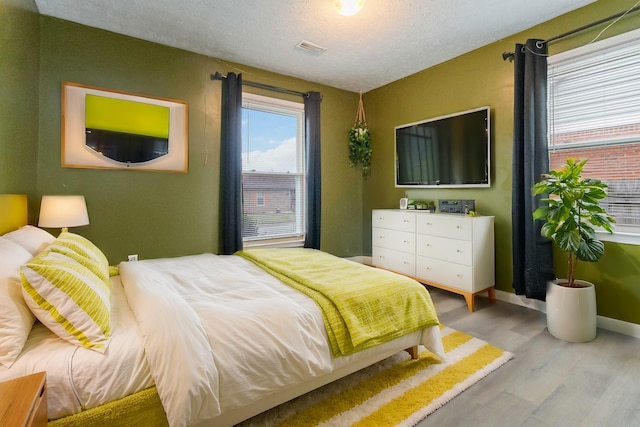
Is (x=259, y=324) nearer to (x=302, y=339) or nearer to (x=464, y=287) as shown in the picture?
(x=302, y=339)

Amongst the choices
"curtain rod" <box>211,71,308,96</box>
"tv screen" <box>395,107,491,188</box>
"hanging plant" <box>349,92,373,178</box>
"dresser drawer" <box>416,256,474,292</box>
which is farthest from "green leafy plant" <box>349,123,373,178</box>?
"dresser drawer" <box>416,256,474,292</box>

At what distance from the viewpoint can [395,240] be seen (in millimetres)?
3760

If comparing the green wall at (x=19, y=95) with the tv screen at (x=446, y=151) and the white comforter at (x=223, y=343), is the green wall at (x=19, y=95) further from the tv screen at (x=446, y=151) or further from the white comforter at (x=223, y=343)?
the tv screen at (x=446, y=151)

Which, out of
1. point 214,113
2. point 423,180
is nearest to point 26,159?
point 214,113

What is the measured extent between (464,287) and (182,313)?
2.63m

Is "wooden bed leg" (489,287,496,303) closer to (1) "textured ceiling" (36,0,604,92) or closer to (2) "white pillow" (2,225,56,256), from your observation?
(1) "textured ceiling" (36,0,604,92)

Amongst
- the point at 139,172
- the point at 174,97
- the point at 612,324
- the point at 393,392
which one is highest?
the point at 174,97

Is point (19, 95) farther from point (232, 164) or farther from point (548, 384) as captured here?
point (548, 384)

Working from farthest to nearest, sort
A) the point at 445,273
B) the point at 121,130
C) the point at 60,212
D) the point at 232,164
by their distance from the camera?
1. the point at 232,164
2. the point at 445,273
3. the point at 121,130
4. the point at 60,212

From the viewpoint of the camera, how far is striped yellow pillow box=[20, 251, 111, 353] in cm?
118

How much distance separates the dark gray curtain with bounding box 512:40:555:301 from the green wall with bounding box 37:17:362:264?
8.76 feet

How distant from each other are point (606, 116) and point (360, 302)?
2.64 meters

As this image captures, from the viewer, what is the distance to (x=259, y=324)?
1.43 m

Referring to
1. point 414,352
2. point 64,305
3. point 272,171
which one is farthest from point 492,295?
point 64,305
